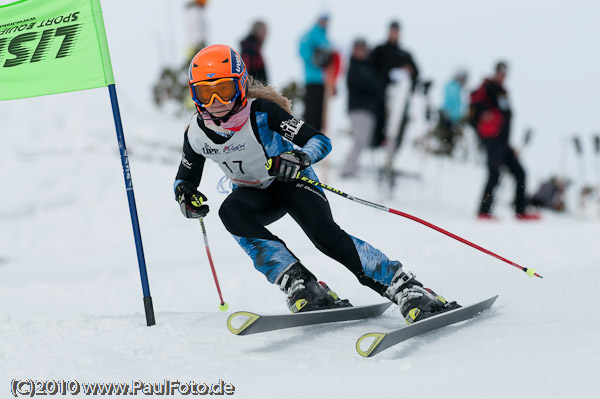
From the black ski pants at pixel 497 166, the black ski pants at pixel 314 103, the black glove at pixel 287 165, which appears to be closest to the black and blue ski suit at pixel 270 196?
the black glove at pixel 287 165

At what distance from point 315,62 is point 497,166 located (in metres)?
3.14

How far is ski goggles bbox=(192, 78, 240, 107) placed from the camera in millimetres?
3369

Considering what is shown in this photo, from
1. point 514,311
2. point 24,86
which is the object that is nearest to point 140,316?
point 24,86

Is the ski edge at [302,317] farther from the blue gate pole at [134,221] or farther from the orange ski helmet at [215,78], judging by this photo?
the orange ski helmet at [215,78]

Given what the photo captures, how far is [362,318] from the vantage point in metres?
3.78

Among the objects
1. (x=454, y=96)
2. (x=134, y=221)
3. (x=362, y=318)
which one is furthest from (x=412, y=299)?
(x=454, y=96)

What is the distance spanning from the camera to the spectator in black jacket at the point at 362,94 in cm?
943

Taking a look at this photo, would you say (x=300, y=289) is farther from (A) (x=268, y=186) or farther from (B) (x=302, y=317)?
(A) (x=268, y=186)

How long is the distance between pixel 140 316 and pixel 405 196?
812 cm

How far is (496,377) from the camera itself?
2.40m

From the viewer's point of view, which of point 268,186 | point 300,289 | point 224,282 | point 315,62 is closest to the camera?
point 300,289

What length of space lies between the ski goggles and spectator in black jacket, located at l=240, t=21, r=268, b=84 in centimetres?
547

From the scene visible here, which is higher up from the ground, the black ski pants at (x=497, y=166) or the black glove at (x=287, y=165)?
the black glove at (x=287, y=165)

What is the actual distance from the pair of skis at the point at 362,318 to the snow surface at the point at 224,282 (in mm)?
58
